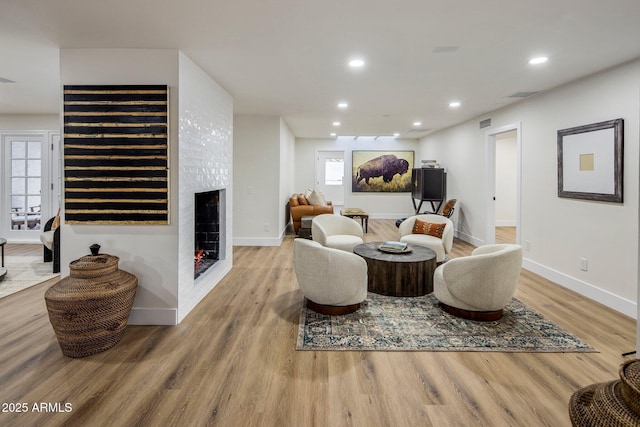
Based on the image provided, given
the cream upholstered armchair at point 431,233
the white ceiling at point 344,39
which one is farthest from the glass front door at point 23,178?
the cream upholstered armchair at point 431,233

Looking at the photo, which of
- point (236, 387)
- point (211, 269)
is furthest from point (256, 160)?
point (236, 387)

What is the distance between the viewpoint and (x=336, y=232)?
5176mm

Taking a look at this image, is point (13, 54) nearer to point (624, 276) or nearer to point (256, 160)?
point (256, 160)

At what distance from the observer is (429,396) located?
2.10 meters

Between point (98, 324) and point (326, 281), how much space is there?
5.77 ft

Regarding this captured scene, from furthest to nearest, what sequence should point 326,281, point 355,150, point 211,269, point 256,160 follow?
1. point 355,150
2. point 256,160
3. point 211,269
4. point 326,281

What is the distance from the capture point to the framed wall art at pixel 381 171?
35.0 feet

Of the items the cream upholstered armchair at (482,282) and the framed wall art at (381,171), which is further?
the framed wall art at (381,171)

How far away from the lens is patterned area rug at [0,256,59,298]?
13.5ft

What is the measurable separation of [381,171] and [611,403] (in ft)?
32.3

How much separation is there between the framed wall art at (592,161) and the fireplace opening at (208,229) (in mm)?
4168

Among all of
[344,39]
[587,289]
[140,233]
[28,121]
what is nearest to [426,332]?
[587,289]

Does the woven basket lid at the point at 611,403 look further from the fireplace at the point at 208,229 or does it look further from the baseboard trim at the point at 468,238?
the baseboard trim at the point at 468,238

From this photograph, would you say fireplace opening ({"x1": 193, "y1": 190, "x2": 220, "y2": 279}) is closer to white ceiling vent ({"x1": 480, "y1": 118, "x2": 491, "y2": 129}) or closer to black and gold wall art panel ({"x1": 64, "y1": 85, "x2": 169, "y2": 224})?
black and gold wall art panel ({"x1": 64, "y1": 85, "x2": 169, "y2": 224})
